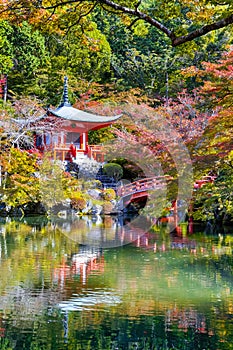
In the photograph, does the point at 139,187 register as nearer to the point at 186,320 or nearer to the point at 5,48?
the point at 5,48

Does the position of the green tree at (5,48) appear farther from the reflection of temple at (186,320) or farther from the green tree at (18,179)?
the reflection of temple at (186,320)

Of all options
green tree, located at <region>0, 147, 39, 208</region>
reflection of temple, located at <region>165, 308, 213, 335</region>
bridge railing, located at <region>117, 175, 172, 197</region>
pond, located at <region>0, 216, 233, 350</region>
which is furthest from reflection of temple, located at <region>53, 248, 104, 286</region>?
green tree, located at <region>0, 147, 39, 208</region>

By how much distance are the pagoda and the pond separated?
8.31m

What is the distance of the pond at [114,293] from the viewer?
510cm

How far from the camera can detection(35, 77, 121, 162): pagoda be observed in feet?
68.3

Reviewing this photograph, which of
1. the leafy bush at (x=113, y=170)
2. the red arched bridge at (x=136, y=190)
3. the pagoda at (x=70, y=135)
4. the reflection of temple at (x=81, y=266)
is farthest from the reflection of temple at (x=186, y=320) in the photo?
the leafy bush at (x=113, y=170)

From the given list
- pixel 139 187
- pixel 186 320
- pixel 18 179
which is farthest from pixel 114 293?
pixel 139 187

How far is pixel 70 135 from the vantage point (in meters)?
22.1

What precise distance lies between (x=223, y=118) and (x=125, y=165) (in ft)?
39.8

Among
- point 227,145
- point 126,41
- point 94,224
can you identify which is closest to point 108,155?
point 94,224

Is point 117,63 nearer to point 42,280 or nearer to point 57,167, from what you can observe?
point 57,167

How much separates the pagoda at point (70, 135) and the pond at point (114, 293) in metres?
8.31

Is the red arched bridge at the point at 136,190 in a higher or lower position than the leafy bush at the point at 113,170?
lower

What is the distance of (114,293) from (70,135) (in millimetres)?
15581
